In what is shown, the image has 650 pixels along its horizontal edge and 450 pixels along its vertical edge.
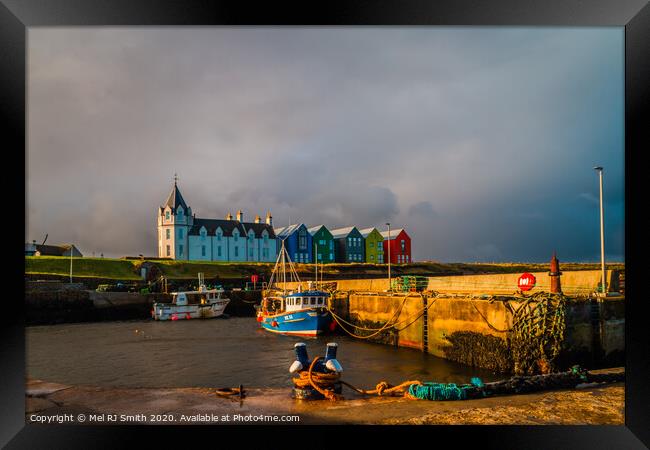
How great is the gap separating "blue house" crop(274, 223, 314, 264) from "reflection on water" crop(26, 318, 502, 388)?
95.7 ft

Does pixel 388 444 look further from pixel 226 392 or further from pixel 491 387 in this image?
pixel 226 392

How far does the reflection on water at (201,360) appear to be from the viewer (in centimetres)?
1430

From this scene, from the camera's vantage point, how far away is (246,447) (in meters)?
6.91

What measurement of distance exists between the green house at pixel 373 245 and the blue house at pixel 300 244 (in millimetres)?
7537

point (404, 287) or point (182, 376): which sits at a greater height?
point (404, 287)

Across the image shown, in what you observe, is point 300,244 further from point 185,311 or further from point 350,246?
point 185,311

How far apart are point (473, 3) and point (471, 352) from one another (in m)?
12.5

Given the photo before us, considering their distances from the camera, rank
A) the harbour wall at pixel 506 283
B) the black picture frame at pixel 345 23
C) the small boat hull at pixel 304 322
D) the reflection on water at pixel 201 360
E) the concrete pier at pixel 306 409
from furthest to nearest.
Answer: the small boat hull at pixel 304 322 → the harbour wall at pixel 506 283 → the reflection on water at pixel 201 360 → the concrete pier at pixel 306 409 → the black picture frame at pixel 345 23

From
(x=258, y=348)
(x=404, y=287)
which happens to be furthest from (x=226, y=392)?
(x=404, y=287)

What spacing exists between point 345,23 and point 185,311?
111 feet

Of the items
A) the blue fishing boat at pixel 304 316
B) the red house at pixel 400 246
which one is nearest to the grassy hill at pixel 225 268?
the red house at pixel 400 246

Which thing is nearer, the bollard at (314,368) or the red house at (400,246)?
the bollard at (314,368)

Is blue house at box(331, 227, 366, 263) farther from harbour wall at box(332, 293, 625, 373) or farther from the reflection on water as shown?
harbour wall at box(332, 293, 625, 373)

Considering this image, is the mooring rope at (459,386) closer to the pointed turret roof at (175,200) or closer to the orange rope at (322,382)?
the orange rope at (322,382)
